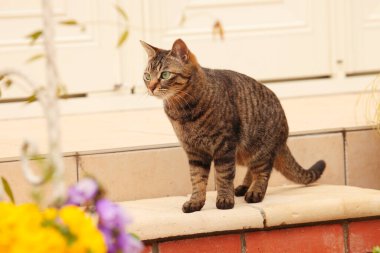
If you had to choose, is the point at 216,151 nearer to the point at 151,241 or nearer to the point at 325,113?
the point at 151,241

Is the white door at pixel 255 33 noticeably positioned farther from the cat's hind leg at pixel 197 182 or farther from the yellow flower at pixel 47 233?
the yellow flower at pixel 47 233

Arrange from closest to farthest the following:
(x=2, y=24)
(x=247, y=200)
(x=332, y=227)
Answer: (x=332, y=227), (x=247, y=200), (x=2, y=24)

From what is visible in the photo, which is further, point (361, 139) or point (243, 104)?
point (361, 139)

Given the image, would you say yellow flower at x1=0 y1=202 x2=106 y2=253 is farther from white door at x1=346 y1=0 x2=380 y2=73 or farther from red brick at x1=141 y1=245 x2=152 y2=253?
white door at x1=346 y1=0 x2=380 y2=73

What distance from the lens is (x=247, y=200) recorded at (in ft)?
6.17

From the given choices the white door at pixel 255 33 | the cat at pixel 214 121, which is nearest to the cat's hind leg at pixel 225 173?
the cat at pixel 214 121

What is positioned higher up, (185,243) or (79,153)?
(79,153)

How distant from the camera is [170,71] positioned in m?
1.78

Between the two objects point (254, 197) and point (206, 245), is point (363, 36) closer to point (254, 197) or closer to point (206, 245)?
point (254, 197)

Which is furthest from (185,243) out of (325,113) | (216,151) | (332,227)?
(325,113)

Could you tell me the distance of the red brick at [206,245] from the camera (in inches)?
64.9

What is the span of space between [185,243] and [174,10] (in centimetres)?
147

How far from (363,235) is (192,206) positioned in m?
0.45

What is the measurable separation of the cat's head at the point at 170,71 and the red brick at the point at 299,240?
43cm
